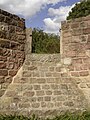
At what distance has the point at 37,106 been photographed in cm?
549

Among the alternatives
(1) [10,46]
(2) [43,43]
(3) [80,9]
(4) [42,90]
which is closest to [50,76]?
(4) [42,90]

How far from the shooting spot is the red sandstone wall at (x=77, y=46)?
6.20 m

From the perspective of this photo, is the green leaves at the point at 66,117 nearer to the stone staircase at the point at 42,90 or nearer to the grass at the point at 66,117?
the grass at the point at 66,117

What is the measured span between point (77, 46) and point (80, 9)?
17923mm

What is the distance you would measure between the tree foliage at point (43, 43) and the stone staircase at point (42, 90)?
507 centimetres

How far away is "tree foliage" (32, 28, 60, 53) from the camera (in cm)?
1178

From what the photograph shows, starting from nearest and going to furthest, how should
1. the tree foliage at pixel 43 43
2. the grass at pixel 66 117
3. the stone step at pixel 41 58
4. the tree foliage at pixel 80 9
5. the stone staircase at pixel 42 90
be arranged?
the grass at pixel 66 117 → the stone staircase at pixel 42 90 → the stone step at pixel 41 58 → the tree foliage at pixel 43 43 → the tree foliage at pixel 80 9

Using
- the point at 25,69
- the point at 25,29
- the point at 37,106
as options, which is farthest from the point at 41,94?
the point at 25,29

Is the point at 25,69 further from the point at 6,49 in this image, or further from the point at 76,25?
the point at 76,25

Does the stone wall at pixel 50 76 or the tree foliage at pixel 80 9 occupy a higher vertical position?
the tree foliage at pixel 80 9

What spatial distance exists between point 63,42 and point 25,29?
1130 millimetres

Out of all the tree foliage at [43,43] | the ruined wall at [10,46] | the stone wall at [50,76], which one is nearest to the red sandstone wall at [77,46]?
the stone wall at [50,76]

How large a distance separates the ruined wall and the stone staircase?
0.18m

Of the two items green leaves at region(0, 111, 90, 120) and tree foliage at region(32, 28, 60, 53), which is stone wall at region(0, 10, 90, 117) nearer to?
green leaves at region(0, 111, 90, 120)
